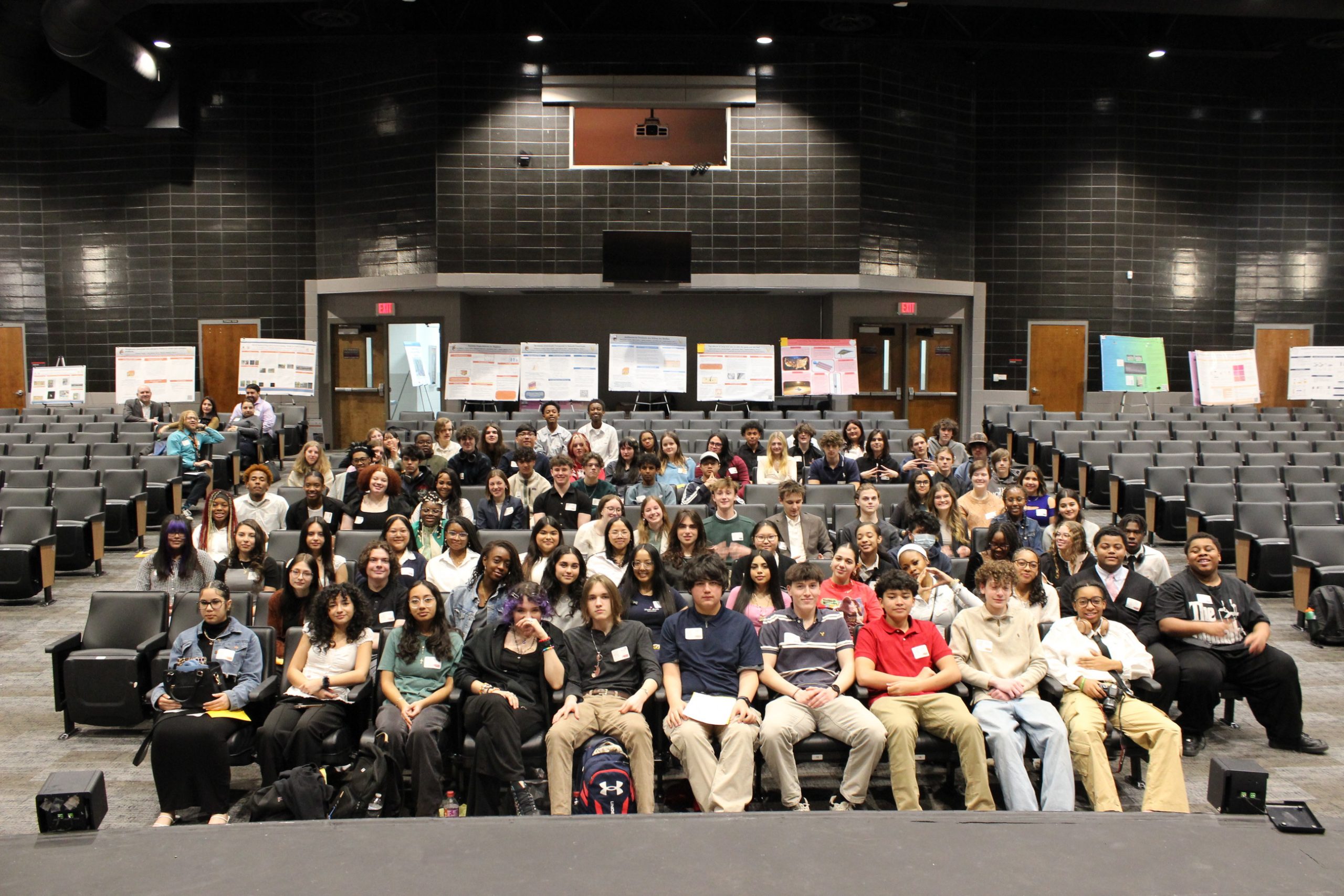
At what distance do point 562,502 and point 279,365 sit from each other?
311 inches

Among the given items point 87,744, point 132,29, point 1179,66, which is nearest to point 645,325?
point 132,29

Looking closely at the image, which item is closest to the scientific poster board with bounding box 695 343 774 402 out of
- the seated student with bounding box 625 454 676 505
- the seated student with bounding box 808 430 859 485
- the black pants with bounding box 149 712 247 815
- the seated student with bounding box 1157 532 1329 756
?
the seated student with bounding box 808 430 859 485

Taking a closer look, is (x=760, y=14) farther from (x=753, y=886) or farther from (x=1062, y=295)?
(x=753, y=886)

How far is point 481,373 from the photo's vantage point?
13.1 meters

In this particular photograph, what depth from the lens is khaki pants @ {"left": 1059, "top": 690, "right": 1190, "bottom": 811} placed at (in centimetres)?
394

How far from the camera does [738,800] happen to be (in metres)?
4.05

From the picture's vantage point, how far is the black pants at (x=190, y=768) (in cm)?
413

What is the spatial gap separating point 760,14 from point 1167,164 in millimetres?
6502

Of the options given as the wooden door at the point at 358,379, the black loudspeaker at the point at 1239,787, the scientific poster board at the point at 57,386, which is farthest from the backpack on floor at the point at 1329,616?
the scientific poster board at the point at 57,386

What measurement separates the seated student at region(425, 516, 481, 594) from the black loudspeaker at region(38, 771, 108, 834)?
9.45 ft

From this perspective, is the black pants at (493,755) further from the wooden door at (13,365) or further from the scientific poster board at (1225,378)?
the wooden door at (13,365)

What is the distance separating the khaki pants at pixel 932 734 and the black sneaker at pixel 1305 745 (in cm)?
168

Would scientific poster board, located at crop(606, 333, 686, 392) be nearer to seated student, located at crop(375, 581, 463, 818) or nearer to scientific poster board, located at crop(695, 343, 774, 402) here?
scientific poster board, located at crop(695, 343, 774, 402)

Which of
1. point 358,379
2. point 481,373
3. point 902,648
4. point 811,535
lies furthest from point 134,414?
point 902,648
